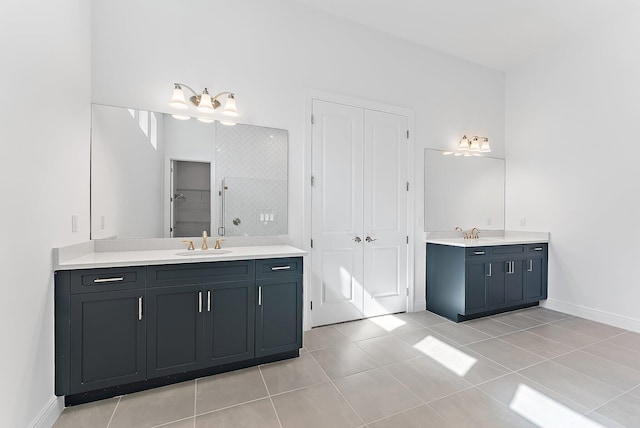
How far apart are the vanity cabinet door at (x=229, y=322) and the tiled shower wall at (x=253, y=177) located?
665 mm

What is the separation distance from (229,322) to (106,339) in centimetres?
75

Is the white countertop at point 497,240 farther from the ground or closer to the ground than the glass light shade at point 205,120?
closer to the ground

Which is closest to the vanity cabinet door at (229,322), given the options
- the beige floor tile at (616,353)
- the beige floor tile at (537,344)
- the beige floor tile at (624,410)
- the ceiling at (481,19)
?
the beige floor tile at (624,410)

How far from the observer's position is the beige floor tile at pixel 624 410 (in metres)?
1.78

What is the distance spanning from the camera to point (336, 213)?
3297 millimetres

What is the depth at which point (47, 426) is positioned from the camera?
1.68 m

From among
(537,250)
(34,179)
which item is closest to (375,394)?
(34,179)

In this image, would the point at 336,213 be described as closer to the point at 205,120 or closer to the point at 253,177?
the point at 253,177

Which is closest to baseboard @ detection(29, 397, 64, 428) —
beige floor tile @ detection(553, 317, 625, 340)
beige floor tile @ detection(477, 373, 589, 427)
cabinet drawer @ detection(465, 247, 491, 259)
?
beige floor tile @ detection(477, 373, 589, 427)

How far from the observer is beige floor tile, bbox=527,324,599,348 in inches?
114

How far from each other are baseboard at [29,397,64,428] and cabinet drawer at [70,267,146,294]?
0.63 m

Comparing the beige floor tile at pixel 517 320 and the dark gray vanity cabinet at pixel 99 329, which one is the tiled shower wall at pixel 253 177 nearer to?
the dark gray vanity cabinet at pixel 99 329

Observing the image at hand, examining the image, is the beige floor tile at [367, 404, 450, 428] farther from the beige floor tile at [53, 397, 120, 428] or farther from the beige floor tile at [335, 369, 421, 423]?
the beige floor tile at [53, 397, 120, 428]

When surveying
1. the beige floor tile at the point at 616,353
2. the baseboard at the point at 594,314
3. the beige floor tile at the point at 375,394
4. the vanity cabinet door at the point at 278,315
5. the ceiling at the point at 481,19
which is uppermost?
the ceiling at the point at 481,19
